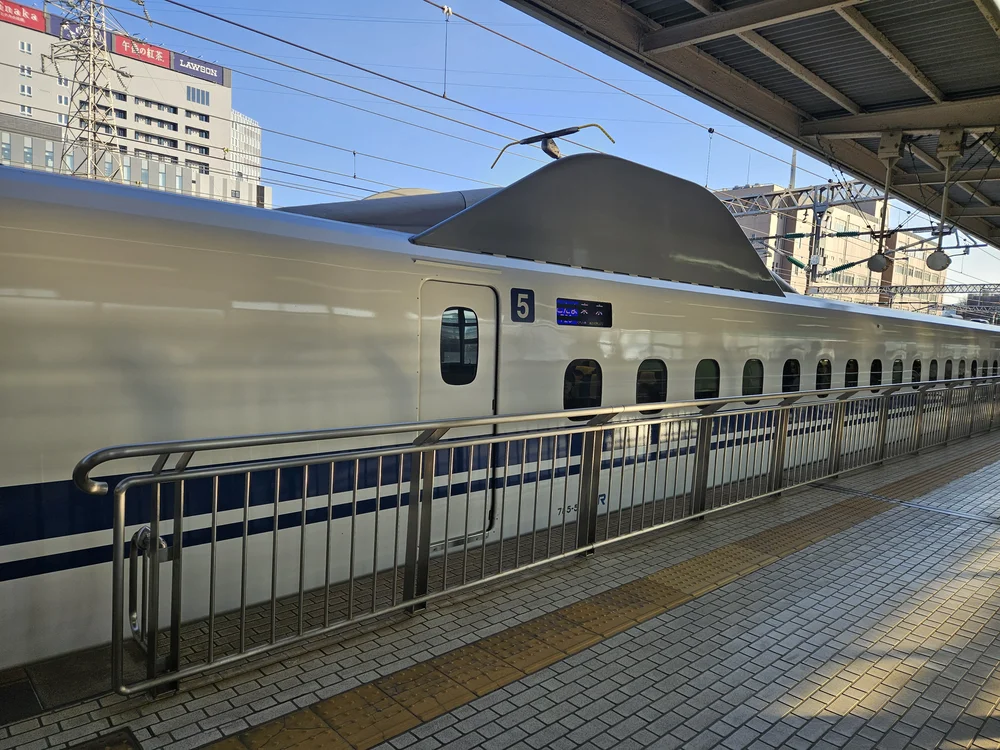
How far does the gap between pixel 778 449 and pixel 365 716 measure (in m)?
5.38

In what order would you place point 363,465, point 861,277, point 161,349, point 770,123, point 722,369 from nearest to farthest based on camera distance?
point 161,349
point 363,465
point 722,369
point 770,123
point 861,277

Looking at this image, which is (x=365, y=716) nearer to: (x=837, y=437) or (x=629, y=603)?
(x=629, y=603)

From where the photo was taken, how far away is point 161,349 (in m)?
3.40

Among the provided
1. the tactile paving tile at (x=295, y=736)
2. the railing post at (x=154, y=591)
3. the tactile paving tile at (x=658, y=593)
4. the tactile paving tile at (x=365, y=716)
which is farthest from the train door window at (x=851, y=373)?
the railing post at (x=154, y=591)

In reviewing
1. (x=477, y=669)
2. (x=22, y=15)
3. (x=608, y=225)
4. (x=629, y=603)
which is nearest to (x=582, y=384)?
(x=608, y=225)

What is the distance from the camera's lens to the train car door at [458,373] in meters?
4.61

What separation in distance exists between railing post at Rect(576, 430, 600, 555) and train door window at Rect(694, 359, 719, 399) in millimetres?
2675

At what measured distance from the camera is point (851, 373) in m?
10.3

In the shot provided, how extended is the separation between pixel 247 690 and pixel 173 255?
2.18 meters

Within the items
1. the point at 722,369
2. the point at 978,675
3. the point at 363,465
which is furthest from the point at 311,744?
the point at 722,369

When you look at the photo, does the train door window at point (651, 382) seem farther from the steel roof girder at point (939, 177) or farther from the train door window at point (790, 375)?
the steel roof girder at point (939, 177)

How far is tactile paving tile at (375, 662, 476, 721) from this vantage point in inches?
119

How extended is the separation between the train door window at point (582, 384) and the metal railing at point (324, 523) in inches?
8.9

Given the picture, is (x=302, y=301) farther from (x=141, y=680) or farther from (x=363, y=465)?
(x=141, y=680)
